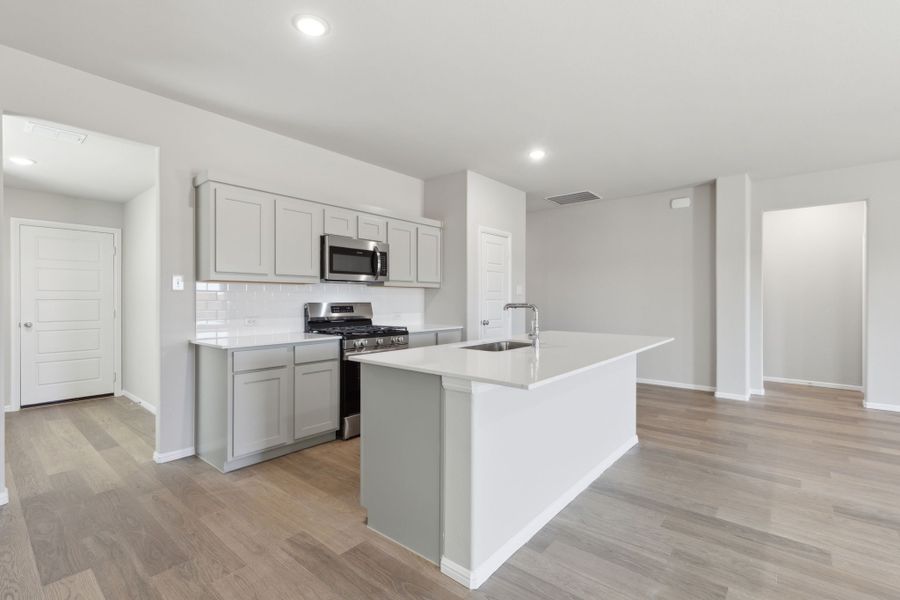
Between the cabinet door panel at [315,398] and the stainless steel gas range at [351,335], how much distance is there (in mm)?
92

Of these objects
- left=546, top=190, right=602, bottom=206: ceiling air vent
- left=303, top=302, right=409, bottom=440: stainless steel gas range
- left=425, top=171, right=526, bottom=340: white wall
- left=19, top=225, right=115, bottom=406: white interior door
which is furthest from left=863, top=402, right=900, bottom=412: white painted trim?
left=19, top=225, right=115, bottom=406: white interior door

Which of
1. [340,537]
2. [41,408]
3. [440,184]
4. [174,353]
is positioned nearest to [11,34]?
[174,353]

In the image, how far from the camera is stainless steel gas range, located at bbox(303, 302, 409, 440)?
3.58 m

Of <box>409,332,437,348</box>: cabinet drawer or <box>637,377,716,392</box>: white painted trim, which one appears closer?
<box>409,332,437,348</box>: cabinet drawer

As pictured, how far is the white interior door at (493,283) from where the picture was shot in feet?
16.6

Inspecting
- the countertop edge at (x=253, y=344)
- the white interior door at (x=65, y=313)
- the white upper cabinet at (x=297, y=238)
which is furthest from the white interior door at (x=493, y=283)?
the white interior door at (x=65, y=313)

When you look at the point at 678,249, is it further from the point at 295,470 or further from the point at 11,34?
the point at 11,34

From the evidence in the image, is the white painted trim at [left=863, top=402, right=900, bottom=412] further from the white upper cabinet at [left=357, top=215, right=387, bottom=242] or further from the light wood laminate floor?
the white upper cabinet at [left=357, top=215, right=387, bottom=242]

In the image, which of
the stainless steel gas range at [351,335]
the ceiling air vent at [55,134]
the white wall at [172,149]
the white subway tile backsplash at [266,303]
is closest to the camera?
the white wall at [172,149]

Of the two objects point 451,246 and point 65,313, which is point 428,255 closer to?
point 451,246

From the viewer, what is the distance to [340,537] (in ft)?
7.02

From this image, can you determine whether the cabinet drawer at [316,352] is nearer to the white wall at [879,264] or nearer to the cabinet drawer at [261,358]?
the cabinet drawer at [261,358]

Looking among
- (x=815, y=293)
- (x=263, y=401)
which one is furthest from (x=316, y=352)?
(x=815, y=293)

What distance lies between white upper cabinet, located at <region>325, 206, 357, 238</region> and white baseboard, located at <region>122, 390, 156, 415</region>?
278cm
